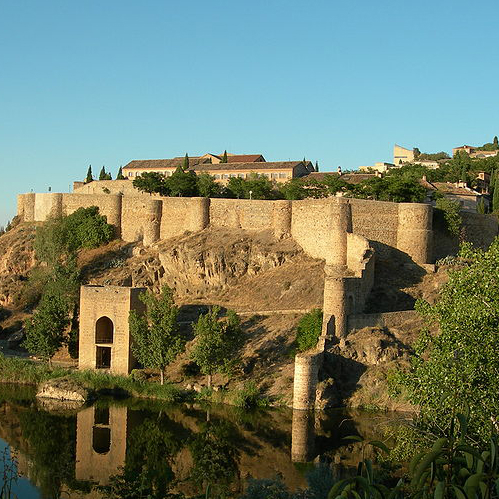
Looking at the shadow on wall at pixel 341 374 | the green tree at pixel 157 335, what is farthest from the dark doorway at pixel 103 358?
the shadow on wall at pixel 341 374

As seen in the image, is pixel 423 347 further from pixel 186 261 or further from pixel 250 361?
pixel 186 261

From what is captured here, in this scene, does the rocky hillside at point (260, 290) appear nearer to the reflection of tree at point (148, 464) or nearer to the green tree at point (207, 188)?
the reflection of tree at point (148, 464)

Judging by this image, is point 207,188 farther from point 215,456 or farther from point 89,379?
point 215,456

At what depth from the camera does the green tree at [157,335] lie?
111 feet

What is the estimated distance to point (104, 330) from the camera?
124 feet

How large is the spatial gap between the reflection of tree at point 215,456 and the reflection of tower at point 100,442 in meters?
2.53

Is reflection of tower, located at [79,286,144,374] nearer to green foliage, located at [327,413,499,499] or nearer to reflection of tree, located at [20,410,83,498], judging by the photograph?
reflection of tree, located at [20,410,83,498]

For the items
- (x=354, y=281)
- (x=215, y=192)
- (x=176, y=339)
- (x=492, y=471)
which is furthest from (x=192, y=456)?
(x=215, y=192)

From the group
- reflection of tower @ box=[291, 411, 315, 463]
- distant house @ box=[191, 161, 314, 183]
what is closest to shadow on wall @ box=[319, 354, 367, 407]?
reflection of tower @ box=[291, 411, 315, 463]

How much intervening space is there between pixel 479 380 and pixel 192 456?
492 inches

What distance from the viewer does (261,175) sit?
64.6 meters

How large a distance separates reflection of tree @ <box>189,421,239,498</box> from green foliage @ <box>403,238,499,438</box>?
20.7 ft

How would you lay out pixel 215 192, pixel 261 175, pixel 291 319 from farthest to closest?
pixel 261 175 → pixel 215 192 → pixel 291 319

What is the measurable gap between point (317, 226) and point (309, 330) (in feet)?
27.8
